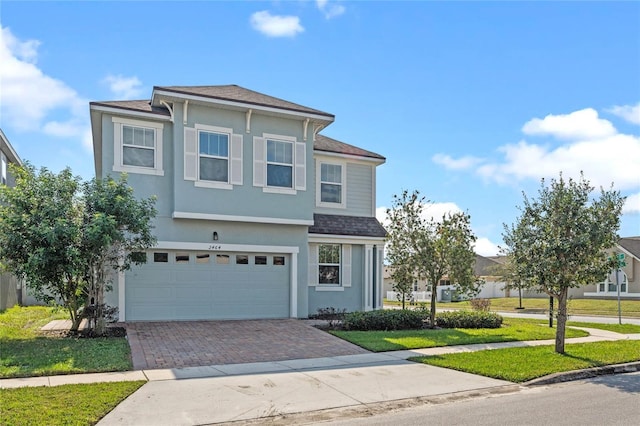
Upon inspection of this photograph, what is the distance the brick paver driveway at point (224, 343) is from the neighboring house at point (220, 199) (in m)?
1.22

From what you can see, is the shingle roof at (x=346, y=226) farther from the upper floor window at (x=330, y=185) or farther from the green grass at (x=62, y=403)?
the green grass at (x=62, y=403)

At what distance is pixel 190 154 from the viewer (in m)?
16.7

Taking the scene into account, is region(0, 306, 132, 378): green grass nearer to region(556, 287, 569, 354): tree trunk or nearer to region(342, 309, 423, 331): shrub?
region(342, 309, 423, 331): shrub

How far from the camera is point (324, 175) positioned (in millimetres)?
20797

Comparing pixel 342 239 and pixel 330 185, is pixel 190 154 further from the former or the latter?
pixel 342 239

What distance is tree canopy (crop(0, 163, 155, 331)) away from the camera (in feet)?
40.6

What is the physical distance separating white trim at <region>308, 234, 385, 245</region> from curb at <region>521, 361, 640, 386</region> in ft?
33.0

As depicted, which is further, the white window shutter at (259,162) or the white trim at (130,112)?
the white window shutter at (259,162)

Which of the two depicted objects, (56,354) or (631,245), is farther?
(631,245)

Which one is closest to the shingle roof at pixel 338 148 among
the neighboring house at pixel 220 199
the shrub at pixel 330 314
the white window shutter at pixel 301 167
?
the neighboring house at pixel 220 199

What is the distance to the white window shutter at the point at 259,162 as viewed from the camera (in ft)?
57.8

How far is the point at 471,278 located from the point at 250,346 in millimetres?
7953

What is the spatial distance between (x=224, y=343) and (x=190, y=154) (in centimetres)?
646

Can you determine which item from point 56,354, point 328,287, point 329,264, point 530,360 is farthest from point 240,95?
point 530,360
